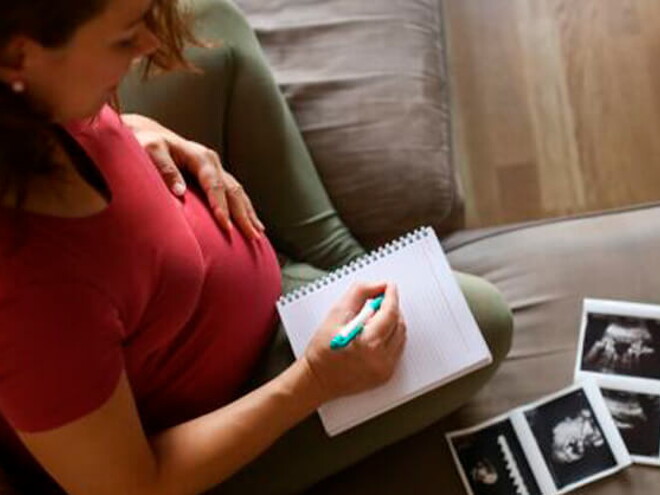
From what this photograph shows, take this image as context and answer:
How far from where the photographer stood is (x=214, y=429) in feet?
3.62

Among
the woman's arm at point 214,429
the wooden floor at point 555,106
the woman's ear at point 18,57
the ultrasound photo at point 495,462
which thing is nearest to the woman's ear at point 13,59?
the woman's ear at point 18,57

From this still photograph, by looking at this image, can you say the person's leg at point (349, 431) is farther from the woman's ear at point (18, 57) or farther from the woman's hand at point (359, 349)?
the woman's ear at point (18, 57)

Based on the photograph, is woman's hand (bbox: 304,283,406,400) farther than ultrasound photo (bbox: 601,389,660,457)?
No

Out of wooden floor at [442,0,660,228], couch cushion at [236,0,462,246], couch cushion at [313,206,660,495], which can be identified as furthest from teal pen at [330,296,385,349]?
wooden floor at [442,0,660,228]

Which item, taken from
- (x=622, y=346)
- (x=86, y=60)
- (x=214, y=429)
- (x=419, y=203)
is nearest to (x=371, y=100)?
(x=419, y=203)

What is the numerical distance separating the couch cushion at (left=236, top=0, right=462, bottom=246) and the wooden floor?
0.85ft

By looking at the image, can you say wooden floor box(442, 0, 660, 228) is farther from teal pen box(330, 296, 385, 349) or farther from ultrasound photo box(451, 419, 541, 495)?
teal pen box(330, 296, 385, 349)

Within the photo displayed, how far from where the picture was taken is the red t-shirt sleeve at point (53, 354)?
34.6 inches

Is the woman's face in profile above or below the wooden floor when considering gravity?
above

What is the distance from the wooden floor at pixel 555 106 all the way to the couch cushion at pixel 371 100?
0.26 m

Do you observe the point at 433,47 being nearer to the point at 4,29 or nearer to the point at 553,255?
the point at 553,255

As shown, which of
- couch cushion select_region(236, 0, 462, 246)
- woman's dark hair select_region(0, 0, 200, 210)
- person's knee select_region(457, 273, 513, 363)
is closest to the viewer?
woman's dark hair select_region(0, 0, 200, 210)

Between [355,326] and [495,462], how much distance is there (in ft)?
1.11

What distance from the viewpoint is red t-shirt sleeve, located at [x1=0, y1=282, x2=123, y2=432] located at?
88 cm
